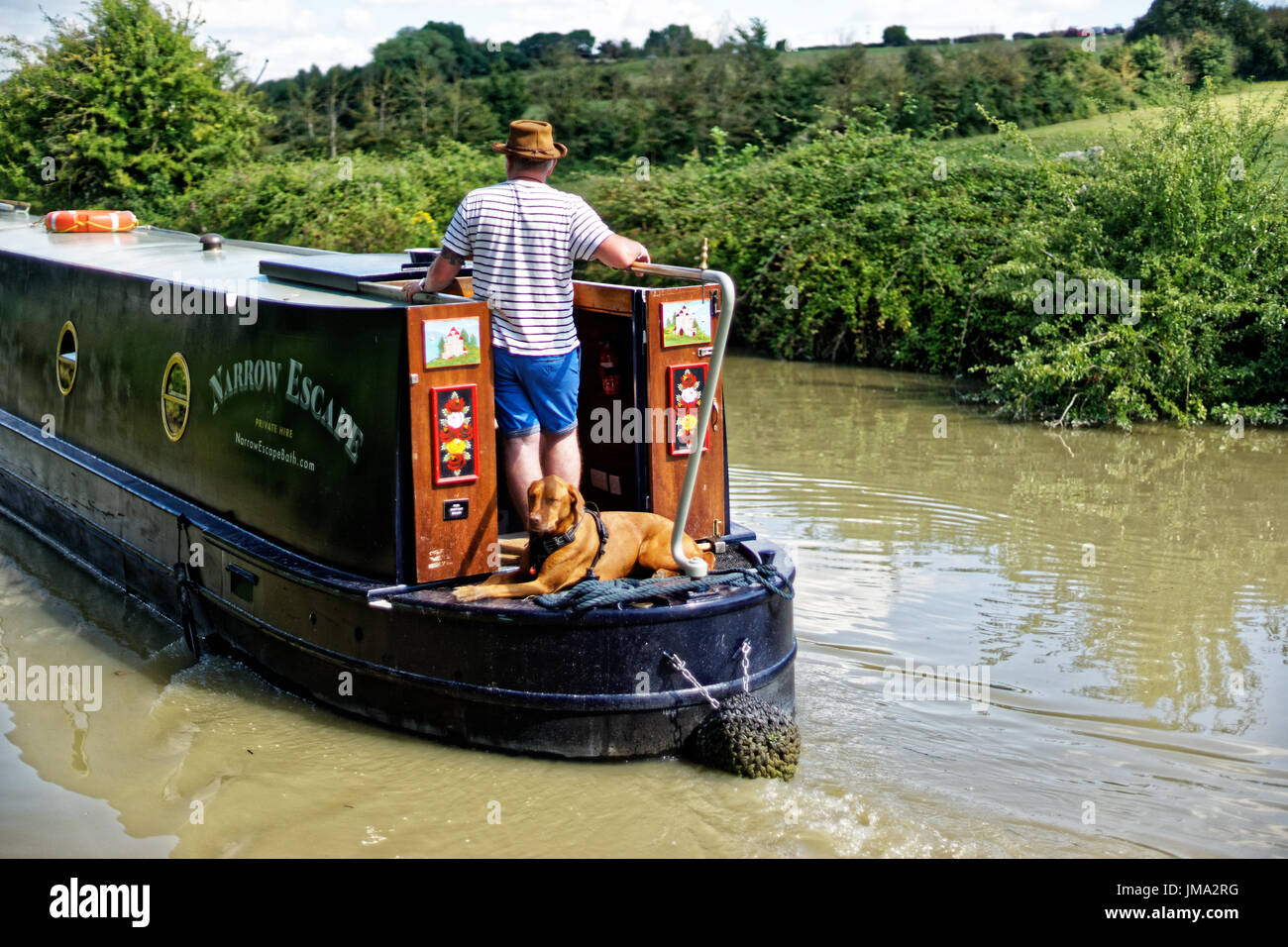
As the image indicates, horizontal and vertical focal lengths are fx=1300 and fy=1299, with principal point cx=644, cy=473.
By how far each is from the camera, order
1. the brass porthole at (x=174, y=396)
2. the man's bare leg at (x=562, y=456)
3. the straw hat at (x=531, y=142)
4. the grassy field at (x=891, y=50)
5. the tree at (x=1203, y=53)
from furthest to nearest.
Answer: the grassy field at (x=891, y=50)
the tree at (x=1203, y=53)
the brass porthole at (x=174, y=396)
the man's bare leg at (x=562, y=456)
the straw hat at (x=531, y=142)

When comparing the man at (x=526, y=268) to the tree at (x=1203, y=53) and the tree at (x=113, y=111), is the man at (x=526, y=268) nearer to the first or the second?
the tree at (x=113, y=111)

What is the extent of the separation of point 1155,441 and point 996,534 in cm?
356

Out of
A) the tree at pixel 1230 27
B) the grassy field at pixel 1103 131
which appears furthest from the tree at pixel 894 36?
the grassy field at pixel 1103 131

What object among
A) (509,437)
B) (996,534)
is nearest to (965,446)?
(996,534)

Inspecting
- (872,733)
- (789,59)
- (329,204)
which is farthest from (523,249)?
(789,59)

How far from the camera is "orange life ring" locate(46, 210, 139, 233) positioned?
10.2 m

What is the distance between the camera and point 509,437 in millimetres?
5457

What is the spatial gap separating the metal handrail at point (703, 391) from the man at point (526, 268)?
30cm

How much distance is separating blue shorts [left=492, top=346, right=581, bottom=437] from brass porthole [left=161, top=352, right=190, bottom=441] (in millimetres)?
2174

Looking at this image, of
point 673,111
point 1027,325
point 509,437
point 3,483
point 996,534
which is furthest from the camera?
point 673,111

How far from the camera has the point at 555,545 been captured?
506cm

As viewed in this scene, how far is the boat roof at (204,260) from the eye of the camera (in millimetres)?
6223
